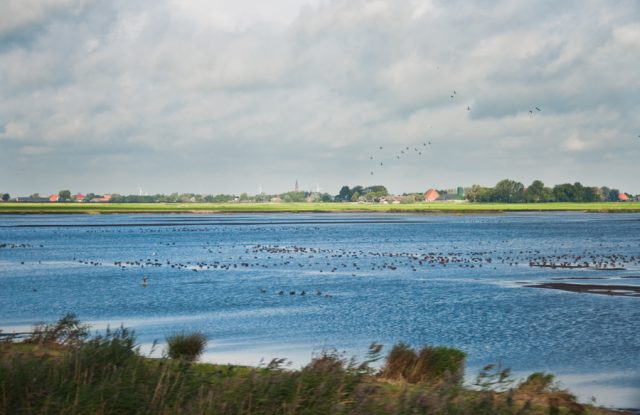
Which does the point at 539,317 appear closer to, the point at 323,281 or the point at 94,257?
the point at 323,281

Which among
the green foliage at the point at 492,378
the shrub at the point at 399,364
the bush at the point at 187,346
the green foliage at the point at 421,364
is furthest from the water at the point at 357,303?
the shrub at the point at 399,364

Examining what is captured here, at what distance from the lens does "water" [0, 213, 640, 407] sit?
24344mm

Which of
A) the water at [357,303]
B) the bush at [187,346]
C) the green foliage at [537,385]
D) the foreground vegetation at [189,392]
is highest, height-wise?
the foreground vegetation at [189,392]

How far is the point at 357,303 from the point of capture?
1501 inches

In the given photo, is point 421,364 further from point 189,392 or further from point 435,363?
point 189,392

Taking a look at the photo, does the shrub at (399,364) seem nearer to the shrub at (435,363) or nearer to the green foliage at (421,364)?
the green foliage at (421,364)

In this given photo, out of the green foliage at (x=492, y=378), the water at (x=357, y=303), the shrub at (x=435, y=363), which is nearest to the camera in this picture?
the green foliage at (x=492, y=378)

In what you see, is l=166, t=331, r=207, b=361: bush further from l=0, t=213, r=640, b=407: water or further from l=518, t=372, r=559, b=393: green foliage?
l=518, t=372, r=559, b=393: green foliage

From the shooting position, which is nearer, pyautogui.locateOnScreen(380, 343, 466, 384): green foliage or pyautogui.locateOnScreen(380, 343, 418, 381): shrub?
pyautogui.locateOnScreen(380, 343, 466, 384): green foliage

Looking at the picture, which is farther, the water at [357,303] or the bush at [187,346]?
the water at [357,303]

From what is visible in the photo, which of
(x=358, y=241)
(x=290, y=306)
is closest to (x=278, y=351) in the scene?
(x=290, y=306)

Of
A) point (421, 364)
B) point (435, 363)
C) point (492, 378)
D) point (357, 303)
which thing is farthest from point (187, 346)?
point (357, 303)

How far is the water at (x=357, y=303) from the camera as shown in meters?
24.3

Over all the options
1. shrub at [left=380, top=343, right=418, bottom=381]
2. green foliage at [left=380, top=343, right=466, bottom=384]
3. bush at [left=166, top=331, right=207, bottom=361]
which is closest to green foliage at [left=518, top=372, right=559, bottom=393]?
green foliage at [left=380, top=343, right=466, bottom=384]
